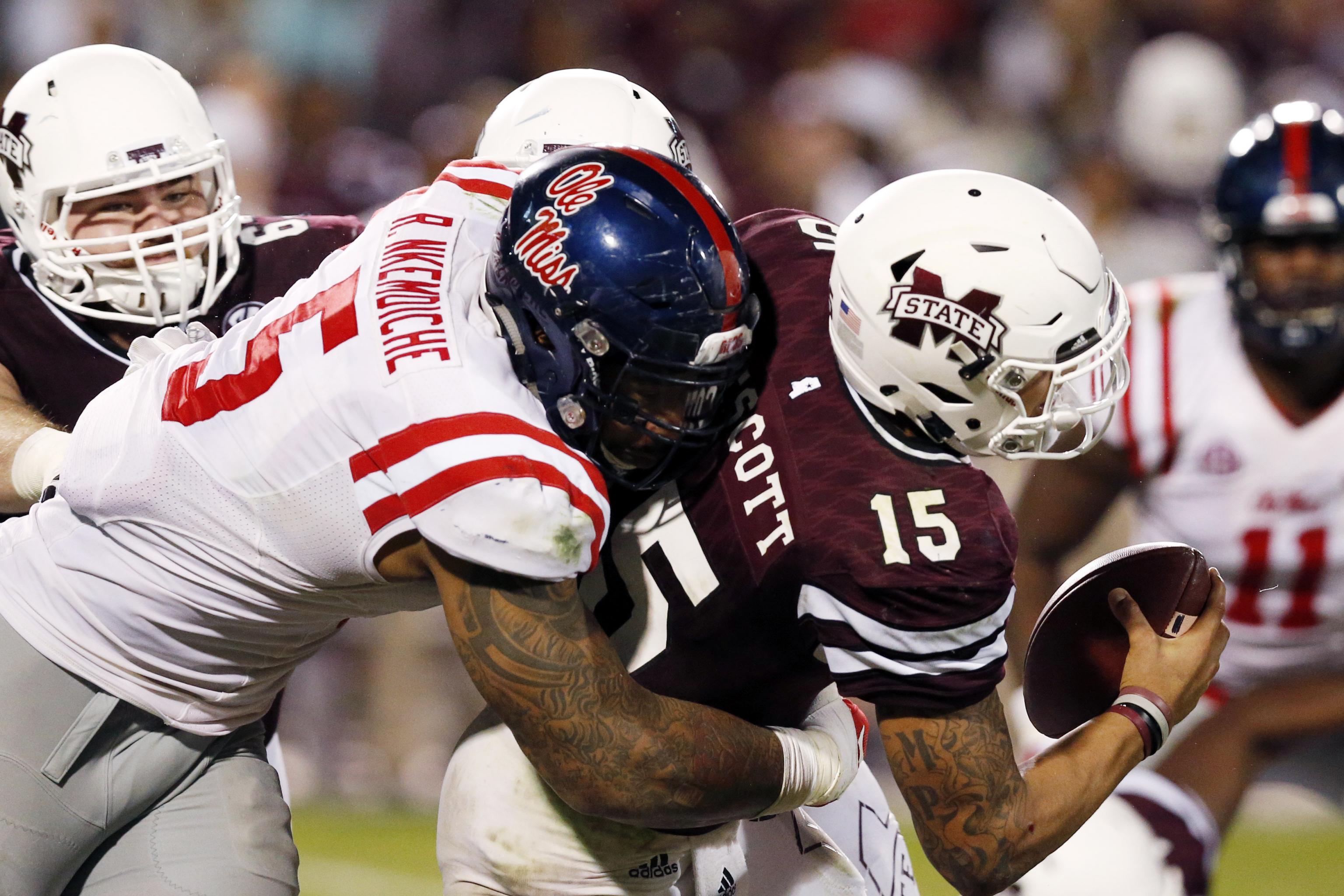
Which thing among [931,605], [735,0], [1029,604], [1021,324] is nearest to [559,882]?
[931,605]

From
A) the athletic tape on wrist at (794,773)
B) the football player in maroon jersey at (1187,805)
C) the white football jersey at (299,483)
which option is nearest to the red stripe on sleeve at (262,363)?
the white football jersey at (299,483)

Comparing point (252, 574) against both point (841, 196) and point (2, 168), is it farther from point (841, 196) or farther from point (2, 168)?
point (841, 196)

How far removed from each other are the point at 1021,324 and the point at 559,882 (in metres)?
1.23

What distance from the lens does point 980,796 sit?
2461mm

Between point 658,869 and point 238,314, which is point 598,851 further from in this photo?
point 238,314

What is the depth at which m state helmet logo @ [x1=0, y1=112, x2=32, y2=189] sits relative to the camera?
347 cm

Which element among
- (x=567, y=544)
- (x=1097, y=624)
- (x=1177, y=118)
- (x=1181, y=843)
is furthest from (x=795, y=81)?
(x=567, y=544)

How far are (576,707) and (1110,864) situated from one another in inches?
70.5

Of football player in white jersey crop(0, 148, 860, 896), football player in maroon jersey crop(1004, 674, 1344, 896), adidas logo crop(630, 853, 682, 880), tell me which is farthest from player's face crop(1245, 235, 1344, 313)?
adidas logo crop(630, 853, 682, 880)

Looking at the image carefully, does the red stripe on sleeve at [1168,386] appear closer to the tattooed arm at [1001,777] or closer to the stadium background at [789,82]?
the tattooed arm at [1001,777]

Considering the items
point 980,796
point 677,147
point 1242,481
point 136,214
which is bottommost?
point 1242,481

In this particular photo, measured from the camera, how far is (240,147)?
22.6 feet

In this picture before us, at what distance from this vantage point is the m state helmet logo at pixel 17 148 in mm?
3469

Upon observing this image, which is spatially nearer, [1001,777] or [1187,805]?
[1001,777]
